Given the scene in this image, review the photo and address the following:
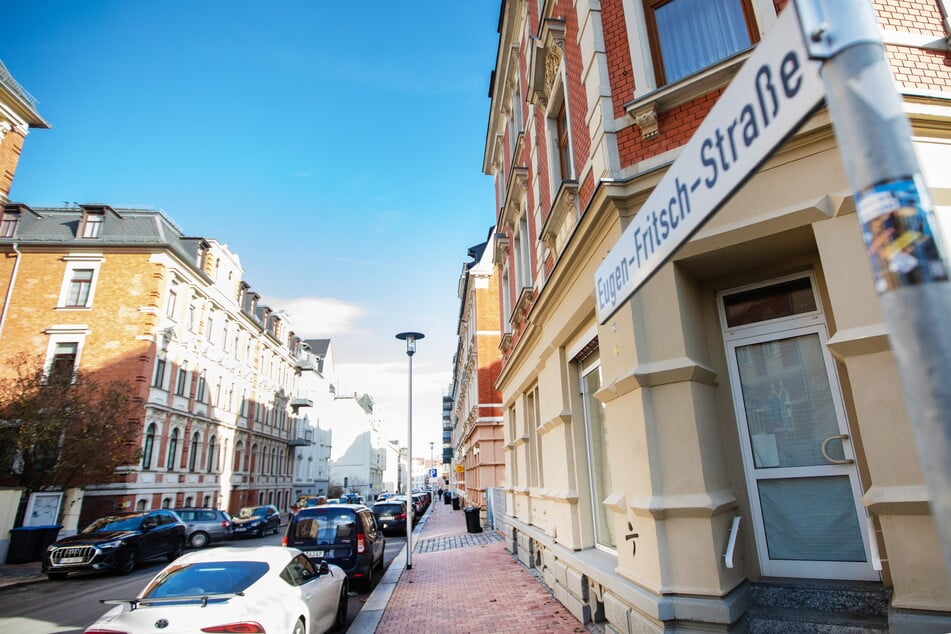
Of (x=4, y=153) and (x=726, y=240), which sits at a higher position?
(x=4, y=153)

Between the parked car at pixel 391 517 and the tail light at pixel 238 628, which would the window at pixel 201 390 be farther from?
the tail light at pixel 238 628

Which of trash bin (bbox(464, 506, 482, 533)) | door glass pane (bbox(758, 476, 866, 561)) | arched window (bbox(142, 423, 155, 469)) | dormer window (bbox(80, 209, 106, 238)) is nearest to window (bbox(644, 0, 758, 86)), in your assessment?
door glass pane (bbox(758, 476, 866, 561))

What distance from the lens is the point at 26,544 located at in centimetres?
1515

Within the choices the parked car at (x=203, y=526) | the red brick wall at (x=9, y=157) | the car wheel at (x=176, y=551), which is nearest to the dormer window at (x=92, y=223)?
the red brick wall at (x=9, y=157)

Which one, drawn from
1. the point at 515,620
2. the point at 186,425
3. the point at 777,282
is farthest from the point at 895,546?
the point at 186,425

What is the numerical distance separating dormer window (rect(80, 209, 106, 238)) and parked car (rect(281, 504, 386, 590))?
2584 centimetres

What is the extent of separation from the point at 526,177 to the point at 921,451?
1127cm

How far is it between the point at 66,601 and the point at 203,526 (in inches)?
440

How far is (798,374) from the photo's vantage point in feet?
14.9

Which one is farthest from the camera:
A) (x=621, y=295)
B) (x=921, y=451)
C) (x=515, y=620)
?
(x=515, y=620)

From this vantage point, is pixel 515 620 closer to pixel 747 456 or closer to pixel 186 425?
pixel 747 456

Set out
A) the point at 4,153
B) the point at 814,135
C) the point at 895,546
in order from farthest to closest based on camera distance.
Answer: the point at 4,153, the point at 814,135, the point at 895,546

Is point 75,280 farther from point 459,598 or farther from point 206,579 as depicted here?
point 206,579

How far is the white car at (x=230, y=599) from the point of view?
14.7ft
